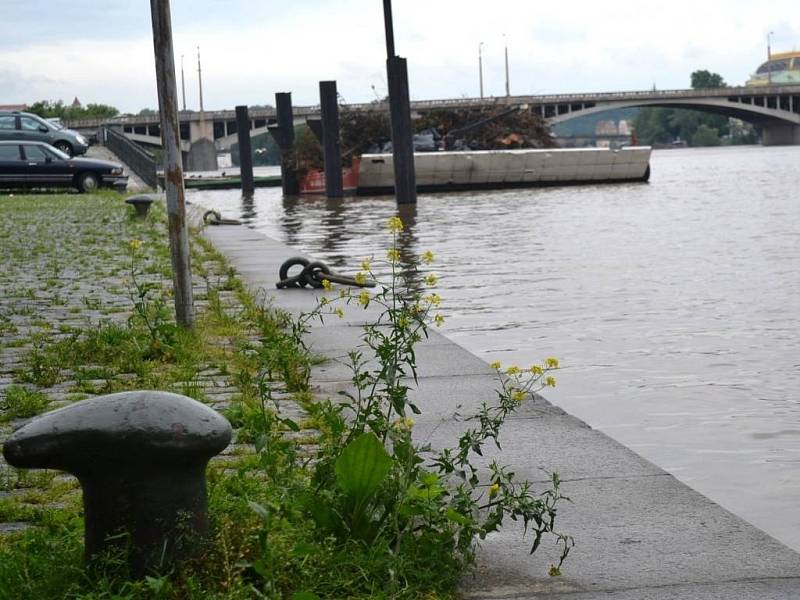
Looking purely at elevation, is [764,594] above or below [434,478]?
below

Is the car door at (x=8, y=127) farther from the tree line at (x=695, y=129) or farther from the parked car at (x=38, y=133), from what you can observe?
the tree line at (x=695, y=129)

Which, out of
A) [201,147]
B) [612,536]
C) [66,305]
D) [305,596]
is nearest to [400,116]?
[66,305]

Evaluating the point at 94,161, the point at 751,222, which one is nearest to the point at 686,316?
the point at 751,222

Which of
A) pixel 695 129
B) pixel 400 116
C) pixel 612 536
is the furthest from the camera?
pixel 695 129

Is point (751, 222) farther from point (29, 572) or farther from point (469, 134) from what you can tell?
point (469, 134)

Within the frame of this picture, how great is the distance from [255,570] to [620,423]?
11.3ft

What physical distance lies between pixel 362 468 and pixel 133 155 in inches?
1694

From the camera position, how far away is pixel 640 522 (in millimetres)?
4305

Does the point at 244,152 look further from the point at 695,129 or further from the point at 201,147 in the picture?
the point at 695,129

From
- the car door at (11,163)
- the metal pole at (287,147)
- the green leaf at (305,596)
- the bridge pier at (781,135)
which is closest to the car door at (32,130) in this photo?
the car door at (11,163)

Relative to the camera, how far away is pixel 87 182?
117 feet

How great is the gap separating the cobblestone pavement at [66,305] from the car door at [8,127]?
17.0 meters

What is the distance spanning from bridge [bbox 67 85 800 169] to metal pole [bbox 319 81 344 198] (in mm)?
47462

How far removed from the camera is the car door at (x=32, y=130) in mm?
40406
